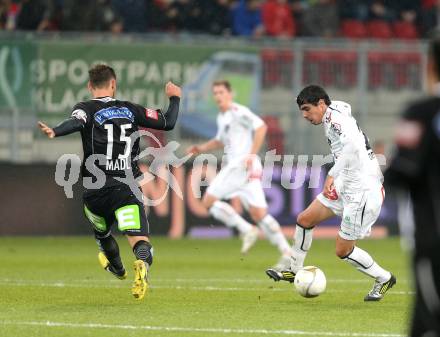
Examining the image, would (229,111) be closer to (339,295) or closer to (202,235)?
(202,235)

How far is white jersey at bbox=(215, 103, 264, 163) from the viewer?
57.2ft

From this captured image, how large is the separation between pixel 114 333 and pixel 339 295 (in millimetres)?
3798

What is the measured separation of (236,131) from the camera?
57.9 feet

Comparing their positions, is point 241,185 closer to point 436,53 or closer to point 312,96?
point 312,96

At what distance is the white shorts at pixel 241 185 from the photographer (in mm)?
16906

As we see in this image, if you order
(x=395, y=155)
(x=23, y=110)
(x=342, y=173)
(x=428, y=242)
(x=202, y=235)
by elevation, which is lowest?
(x=202, y=235)

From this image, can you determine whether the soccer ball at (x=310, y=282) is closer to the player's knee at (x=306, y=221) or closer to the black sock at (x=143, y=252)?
the player's knee at (x=306, y=221)

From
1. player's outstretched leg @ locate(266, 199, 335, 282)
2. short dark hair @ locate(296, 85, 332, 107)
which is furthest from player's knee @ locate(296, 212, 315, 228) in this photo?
short dark hair @ locate(296, 85, 332, 107)

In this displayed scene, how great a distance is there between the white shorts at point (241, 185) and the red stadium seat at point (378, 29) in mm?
8274

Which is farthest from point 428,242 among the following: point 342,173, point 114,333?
point 342,173

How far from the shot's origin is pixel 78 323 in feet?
30.9

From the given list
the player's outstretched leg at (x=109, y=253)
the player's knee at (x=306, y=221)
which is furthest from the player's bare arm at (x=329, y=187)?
the player's outstretched leg at (x=109, y=253)

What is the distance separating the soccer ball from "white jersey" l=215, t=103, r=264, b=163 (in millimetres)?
6407

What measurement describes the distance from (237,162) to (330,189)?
6039 millimetres
